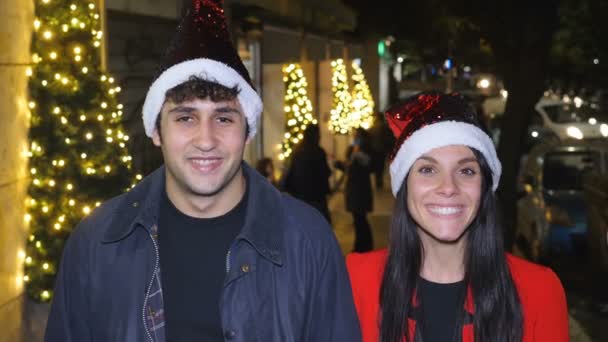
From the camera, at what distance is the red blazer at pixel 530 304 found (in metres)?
3.83

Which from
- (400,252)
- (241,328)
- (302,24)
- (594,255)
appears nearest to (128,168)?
(400,252)

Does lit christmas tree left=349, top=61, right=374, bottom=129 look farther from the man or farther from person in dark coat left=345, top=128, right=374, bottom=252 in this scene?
the man

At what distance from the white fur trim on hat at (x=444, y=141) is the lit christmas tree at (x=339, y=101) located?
56.1 ft

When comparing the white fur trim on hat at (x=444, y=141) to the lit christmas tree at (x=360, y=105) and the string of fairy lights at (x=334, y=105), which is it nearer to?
the string of fairy lights at (x=334, y=105)

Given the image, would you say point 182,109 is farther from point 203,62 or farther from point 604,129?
point 604,129

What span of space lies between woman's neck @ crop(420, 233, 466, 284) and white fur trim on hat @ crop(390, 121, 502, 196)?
28cm

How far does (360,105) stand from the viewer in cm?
2416

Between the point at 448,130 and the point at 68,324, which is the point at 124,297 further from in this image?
the point at 448,130

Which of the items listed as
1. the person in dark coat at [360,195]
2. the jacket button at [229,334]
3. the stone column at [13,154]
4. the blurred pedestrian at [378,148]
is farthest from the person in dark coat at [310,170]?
the blurred pedestrian at [378,148]

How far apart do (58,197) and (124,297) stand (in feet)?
13.4

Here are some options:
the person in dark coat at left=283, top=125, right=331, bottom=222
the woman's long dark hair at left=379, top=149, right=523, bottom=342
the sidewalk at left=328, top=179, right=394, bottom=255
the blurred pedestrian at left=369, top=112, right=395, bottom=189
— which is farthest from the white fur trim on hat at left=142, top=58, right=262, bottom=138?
the blurred pedestrian at left=369, top=112, right=395, bottom=189

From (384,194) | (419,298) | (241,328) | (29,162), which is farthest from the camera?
(384,194)

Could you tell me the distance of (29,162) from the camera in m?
7.20

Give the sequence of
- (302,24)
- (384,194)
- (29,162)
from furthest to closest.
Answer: (384,194)
(302,24)
(29,162)
